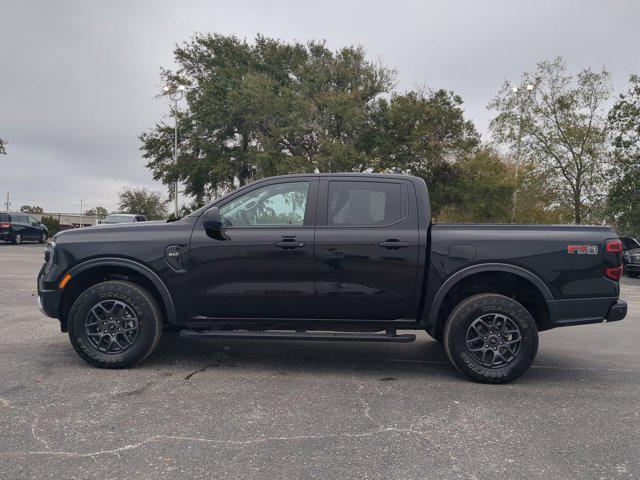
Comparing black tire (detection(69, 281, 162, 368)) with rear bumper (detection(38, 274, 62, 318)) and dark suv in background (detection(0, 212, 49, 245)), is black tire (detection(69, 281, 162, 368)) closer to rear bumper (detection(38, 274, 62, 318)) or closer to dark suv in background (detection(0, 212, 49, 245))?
rear bumper (detection(38, 274, 62, 318))

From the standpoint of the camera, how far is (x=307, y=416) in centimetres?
339

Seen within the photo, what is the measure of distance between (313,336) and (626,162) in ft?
90.0

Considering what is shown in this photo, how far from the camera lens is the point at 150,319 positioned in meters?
4.34

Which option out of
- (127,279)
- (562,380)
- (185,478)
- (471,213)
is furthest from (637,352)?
(471,213)

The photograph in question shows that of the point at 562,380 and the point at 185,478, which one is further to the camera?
the point at 562,380

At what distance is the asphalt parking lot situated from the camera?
272 cm

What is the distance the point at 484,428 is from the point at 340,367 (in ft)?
5.46

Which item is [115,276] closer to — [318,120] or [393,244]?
[393,244]

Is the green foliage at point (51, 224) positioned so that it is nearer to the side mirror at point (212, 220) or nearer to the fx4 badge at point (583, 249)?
the side mirror at point (212, 220)

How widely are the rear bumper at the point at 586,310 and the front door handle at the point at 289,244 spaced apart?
2.30 m

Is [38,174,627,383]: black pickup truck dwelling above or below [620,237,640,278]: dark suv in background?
above

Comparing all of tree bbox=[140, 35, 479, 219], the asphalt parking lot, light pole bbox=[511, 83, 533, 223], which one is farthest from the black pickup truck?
light pole bbox=[511, 83, 533, 223]

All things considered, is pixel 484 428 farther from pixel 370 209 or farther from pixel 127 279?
pixel 127 279

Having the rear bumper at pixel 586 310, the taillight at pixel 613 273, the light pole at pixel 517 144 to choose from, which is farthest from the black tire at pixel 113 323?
the light pole at pixel 517 144
